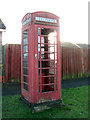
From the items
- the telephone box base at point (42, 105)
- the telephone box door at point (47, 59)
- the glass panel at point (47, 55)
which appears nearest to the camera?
the telephone box base at point (42, 105)

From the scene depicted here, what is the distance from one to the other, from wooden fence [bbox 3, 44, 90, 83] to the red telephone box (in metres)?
3.75

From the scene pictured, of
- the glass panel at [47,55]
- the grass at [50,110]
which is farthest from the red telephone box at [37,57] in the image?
the grass at [50,110]

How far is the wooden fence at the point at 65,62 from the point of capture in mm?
8625

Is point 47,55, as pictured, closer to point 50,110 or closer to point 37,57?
point 37,57

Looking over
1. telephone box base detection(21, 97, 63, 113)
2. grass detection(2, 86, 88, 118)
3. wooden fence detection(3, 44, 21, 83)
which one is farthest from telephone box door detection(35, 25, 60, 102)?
wooden fence detection(3, 44, 21, 83)

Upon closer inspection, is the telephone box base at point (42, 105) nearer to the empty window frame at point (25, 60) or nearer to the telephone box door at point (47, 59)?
the telephone box door at point (47, 59)

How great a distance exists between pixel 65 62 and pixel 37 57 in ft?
19.6

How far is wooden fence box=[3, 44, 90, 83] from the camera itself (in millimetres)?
8625

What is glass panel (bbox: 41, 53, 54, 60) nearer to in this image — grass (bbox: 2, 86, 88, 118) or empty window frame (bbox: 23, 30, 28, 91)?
empty window frame (bbox: 23, 30, 28, 91)

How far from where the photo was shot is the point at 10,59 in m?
8.70

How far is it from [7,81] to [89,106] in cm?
526

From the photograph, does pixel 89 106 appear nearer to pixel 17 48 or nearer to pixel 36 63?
pixel 36 63

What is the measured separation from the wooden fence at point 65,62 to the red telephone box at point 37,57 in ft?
12.3

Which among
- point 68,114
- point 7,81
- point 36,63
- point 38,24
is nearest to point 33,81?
point 36,63
